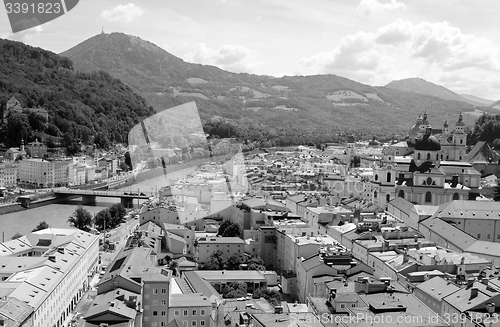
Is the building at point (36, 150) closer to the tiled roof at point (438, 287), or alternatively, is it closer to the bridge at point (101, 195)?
the bridge at point (101, 195)

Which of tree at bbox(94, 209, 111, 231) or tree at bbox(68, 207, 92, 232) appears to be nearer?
tree at bbox(68, 207, 92, 232)

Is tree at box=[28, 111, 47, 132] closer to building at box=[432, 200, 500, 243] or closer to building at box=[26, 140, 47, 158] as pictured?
building at box=[26, 140, 47, 158]

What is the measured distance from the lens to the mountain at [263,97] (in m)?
51.0

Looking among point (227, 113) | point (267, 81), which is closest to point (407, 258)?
point (227, 113)

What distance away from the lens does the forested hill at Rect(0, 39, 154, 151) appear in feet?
102

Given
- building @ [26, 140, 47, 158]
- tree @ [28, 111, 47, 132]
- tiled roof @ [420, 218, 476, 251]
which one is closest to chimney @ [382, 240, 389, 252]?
tiled roof @ [420, 218, 476, 251]

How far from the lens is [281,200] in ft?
57.4

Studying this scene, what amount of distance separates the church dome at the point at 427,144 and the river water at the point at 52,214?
32.3ft

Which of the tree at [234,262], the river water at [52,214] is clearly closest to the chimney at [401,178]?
the tree at [234,262]

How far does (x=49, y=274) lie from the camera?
8.94 m

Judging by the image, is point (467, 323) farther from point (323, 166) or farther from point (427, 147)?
point (323, 166)

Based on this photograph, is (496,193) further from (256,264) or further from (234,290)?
(234,290)

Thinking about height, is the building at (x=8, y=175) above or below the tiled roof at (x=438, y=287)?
below

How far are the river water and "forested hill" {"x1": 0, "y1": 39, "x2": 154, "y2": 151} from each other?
811cm
